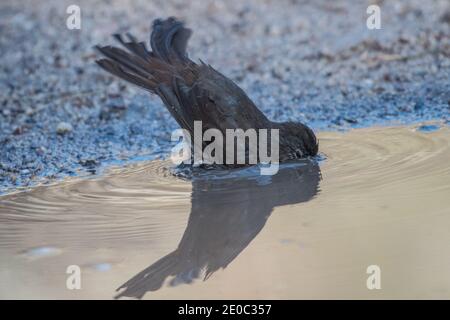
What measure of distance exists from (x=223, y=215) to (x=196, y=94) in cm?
139

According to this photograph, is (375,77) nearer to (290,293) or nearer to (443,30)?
(443,30)

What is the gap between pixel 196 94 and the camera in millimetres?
6121

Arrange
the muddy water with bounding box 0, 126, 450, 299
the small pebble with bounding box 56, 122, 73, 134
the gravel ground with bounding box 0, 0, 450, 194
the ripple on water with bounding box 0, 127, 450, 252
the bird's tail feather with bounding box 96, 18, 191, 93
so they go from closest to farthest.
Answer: the muddy water with bounding box 0, 126, 450, 299, the ripple on water with bounding box 0, 127, 450, 252, the bird's tail feather with bounding box 96, 18, 191, 93, the gravel ground with bounding box 0, 0, 450, 194, the small pebble with bounding box 56, 122, 73, 134

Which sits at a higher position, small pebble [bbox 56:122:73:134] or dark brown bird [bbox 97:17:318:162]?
dark brown bird [bbox 97:17:318:162]

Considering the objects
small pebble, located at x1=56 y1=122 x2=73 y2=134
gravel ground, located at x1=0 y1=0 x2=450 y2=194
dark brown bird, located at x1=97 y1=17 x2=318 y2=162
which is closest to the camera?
dark brown bird, located at x1=97 y1=17 x2=318 y2=162

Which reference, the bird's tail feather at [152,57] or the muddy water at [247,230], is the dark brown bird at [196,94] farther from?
the muddy water at [247,230]

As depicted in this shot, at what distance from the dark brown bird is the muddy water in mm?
221

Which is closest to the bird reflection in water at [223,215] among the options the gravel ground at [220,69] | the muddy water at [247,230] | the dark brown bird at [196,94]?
the muddy water at [247,230]

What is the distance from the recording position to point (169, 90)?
6172 millimetres

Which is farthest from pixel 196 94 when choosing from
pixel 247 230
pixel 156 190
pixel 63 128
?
pixel 247 230

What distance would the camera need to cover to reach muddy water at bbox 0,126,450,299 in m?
3.87

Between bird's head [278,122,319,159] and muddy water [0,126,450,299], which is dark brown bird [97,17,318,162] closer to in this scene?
bird's head [278,122,319,159]

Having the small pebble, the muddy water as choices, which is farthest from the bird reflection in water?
the small pebble

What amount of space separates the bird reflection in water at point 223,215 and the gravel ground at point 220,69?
1041 millimetres
